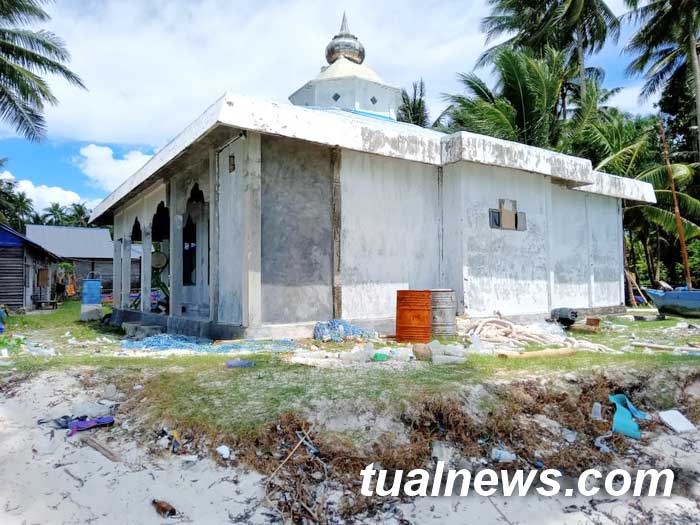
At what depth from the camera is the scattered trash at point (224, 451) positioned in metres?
3.47

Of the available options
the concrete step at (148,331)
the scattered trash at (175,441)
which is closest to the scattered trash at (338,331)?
the concrete step at (148,331)

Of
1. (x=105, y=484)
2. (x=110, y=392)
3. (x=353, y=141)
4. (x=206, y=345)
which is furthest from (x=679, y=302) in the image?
(x=105, y=484)

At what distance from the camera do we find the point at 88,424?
3.90 metres

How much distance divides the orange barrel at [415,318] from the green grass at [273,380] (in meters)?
1.94

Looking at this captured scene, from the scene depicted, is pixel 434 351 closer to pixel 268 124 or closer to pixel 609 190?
pixel 268 124

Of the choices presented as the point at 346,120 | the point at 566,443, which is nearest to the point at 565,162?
the point at 346,120

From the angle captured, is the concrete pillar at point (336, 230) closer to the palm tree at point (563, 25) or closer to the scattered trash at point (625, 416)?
the scattered trash at point (625, 416)

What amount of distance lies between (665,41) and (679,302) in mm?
17119

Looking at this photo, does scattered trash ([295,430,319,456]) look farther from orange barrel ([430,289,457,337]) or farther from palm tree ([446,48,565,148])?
palm tree ([446,48,565,148])

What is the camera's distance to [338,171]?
848 cm

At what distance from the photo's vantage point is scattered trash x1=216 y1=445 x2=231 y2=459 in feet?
11.4

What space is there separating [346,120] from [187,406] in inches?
220

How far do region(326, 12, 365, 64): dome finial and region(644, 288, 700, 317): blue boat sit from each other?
33.1 feet

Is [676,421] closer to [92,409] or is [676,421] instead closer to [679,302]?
[92,409]
